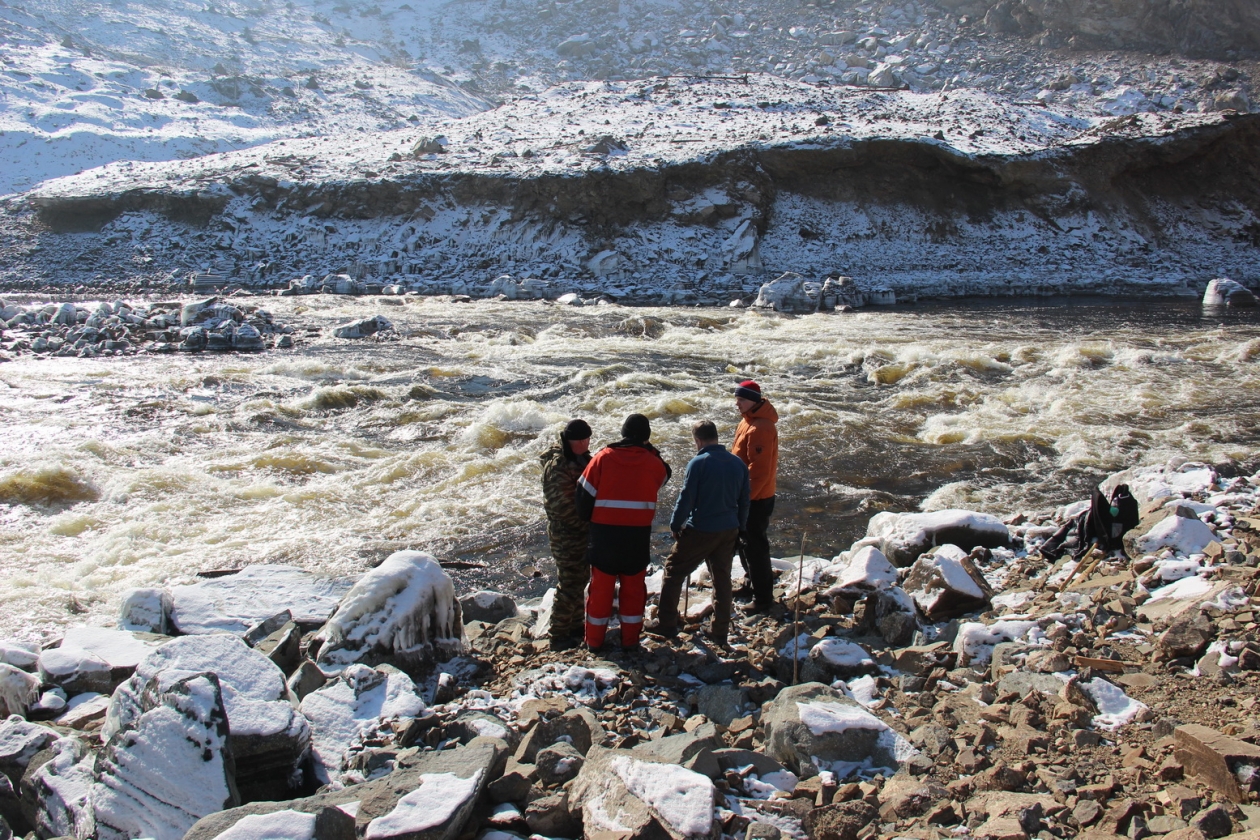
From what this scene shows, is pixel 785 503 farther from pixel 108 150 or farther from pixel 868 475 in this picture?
pixel 108 150

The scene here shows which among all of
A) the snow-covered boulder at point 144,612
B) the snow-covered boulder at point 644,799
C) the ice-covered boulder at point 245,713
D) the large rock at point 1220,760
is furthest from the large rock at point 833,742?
the snow-covered boulder at point 144,612

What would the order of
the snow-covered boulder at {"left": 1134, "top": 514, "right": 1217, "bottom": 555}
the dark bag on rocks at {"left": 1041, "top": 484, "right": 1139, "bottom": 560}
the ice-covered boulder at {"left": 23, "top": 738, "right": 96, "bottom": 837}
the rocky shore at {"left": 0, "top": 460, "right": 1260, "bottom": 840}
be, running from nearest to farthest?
the rocky shore at {"left": 0, "top": 460, "right": 1260, "bottom": 840} < the ice-covered boulder at {"left": 23, "top": 738, "right": 96, "bottom": 837} < the snow-covered boulder at {"left": 1134, "top": 514, "right": 1217, "bottom": 555} < the dark bag on rocks at {"left": 1041, "top": 484, "right": 1139, "bottom": 560}

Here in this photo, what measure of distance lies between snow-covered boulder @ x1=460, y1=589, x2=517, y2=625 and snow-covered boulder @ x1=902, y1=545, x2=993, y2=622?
2.76m

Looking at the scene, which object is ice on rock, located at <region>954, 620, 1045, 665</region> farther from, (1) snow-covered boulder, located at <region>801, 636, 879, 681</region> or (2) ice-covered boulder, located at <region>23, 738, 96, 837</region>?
(2) ice-covered boulder, located at <region>23, 738, 96, 837</region>

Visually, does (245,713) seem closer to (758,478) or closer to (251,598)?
(251,598)

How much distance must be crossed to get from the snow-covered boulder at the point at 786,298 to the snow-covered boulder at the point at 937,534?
1662cm

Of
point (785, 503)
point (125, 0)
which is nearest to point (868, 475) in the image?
point (785, 503)

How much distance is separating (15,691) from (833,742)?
3.84 meters

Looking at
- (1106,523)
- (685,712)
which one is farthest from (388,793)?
(1106,523)

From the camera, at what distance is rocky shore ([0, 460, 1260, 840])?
261 centimetres

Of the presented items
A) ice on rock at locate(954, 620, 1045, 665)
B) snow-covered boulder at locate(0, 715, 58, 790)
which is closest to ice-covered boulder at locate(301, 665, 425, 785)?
snow-covered boulder at locate(0, 715, 58, 790)

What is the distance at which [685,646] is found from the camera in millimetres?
4602

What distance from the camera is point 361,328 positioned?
17625 millimetres

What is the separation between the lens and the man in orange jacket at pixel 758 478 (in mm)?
5141
